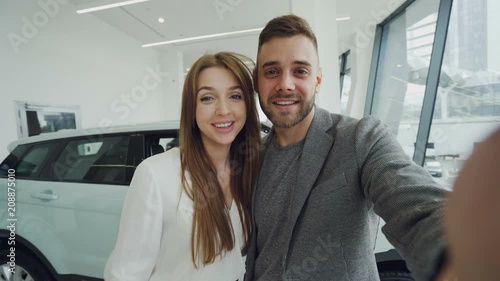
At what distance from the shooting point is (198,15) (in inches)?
205

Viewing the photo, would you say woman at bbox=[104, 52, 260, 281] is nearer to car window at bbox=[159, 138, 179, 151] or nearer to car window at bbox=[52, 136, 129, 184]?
car window at bbox=[159, 138, 179, 151]

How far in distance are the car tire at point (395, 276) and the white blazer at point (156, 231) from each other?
1.10m

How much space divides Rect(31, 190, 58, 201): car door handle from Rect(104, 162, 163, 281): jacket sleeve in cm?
138

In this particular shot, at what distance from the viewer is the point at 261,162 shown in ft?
→ 3.60

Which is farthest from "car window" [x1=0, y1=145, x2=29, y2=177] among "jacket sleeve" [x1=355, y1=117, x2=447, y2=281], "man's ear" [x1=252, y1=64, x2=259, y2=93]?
"jacket sleeve" [x1=355, y1=117, x2=447, y2=281]

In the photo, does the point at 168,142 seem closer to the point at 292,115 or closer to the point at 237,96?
the point at 237,96

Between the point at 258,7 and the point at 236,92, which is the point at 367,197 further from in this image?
the point at 258,7

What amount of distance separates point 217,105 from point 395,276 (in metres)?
1.41

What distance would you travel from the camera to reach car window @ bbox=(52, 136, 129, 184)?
6.27ft

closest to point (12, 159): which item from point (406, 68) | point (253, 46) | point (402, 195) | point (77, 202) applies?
point (77, 202)

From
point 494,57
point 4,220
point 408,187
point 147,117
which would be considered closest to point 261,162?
point 408,187

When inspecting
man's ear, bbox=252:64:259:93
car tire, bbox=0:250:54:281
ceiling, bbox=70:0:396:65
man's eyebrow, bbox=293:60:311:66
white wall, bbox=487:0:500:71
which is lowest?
car tire, bbox=0:250:54:281

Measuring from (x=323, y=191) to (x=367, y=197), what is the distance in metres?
0.11

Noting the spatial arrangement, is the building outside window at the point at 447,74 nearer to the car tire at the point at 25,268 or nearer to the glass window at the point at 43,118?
the car tire at the point at 25,268
